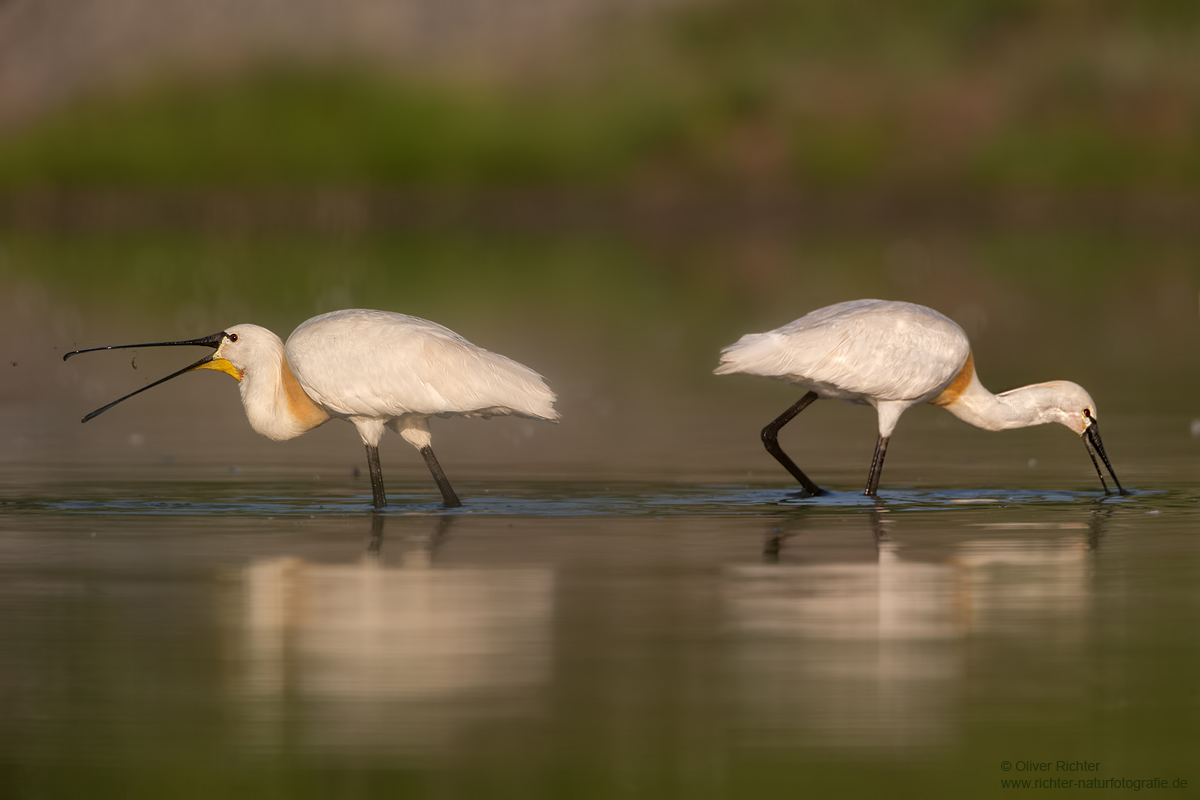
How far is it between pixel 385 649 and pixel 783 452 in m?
5.44

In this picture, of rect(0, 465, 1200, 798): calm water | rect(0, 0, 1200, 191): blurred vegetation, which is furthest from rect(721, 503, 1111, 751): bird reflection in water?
rect(0, 0, 1200, 191): blurred vegetation

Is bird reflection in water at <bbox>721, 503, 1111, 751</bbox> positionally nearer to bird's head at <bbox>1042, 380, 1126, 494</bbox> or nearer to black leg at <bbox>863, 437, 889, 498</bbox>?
black leg at <bbox>863, 437, 889, 498</bbox>

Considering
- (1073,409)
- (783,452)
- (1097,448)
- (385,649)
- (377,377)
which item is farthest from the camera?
(783,452)

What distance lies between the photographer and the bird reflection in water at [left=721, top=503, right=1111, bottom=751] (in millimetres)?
7328

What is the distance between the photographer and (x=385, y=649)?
323 inches

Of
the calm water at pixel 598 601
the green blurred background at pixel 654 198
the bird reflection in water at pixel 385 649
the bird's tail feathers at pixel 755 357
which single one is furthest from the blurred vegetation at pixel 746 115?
the bird reflection in water at pixel 385 649

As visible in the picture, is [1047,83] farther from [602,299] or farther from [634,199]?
[602,299]

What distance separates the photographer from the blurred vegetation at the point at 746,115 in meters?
78.8

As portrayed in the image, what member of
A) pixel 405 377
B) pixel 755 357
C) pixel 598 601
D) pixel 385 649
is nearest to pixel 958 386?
pixel 755 357

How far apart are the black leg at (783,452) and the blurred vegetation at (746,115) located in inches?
2441

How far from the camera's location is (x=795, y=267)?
1485 inches

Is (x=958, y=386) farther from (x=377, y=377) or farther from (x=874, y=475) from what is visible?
(x=377, y=377)

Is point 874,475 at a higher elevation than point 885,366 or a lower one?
lower

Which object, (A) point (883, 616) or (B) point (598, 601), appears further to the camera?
(B) point (598, 601)
